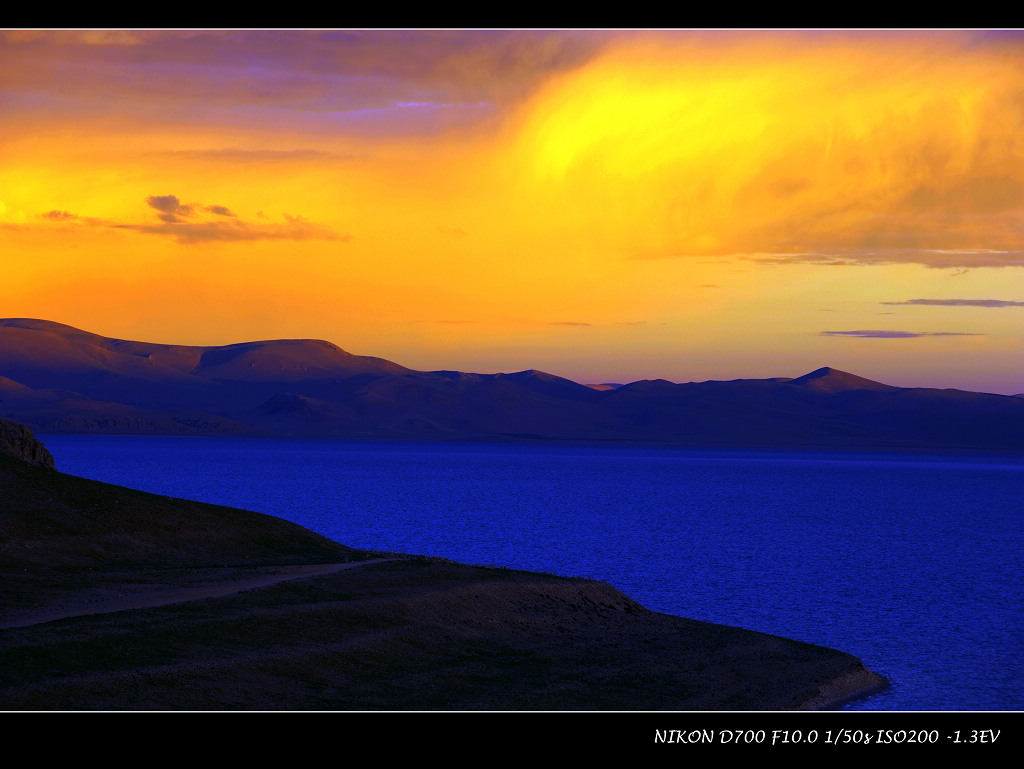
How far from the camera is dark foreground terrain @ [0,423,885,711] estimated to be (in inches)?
936

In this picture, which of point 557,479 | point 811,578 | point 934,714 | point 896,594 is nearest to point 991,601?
point 896,594

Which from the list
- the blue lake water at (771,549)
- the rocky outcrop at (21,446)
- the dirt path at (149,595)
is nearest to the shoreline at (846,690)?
the blue lake water at (771,549)

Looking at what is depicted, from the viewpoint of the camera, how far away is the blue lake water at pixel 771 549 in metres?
38.4

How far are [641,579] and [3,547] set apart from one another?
1223 inches

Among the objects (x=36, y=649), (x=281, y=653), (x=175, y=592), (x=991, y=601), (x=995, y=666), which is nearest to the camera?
(x=36, y=649)

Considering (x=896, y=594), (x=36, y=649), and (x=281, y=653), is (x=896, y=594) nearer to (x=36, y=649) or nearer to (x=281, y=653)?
(x=281, y=653)

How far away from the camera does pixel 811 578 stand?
59500 mm

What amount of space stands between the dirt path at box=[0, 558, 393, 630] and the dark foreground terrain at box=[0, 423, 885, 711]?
0.30 ft

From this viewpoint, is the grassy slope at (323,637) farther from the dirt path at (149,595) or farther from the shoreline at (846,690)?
the dirt path at (149,595)

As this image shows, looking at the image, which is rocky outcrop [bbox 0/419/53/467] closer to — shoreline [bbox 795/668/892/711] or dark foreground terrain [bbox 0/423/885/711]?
dark foreground terrain [bbox 0/423/885/711]
